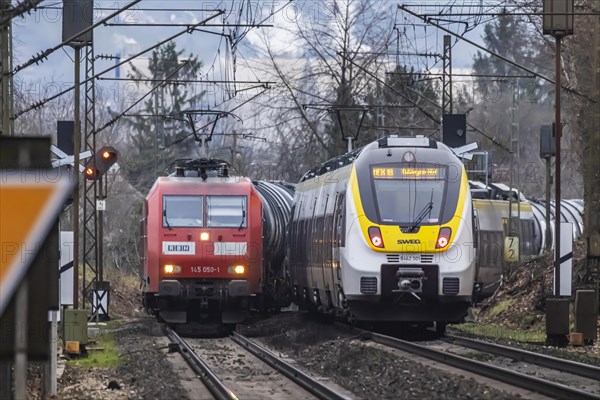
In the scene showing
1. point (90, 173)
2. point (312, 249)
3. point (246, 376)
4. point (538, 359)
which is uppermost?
point (90, 173)

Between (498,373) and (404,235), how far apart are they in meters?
5.61

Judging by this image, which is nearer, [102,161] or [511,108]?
[102,161]

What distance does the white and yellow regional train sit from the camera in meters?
19.7

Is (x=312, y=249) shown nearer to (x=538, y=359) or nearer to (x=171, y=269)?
(x=171, y=269)

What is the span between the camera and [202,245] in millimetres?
24500

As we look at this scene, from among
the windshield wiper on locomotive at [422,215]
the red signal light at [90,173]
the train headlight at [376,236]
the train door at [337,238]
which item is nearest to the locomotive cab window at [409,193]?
the windshield wiper on locomotive at [422,215]

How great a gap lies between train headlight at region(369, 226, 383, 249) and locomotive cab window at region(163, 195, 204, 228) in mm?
5851

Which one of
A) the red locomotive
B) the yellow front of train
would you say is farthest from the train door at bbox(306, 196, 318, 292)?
the yellow front of train

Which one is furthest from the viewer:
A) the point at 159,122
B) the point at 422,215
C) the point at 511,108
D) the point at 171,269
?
the point at 159,122

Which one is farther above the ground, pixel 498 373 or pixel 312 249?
pixel 312 249

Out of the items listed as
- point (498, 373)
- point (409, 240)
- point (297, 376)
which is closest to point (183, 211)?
point (409, 240)

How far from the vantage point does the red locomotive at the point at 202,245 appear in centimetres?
2439

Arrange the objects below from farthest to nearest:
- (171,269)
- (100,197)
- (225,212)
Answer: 1. (100,197)
2. (225,212)
3. (171,269)

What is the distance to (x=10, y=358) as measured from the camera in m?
7.12
